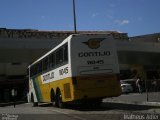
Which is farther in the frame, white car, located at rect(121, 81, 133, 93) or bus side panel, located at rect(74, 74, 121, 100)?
white car, located at rect(121, 81, 133, 93)

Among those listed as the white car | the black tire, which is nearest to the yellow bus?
the black tire

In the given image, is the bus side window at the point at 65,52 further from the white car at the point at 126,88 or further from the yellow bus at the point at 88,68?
the white car at the point at 126,88

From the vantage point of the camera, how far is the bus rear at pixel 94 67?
744 inches

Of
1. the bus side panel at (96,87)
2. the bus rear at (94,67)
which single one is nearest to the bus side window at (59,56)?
the bus rear at (94,67)

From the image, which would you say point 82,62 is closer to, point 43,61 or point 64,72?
point 64,72

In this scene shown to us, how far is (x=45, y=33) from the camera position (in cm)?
6975

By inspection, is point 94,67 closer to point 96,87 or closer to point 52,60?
point 96,87

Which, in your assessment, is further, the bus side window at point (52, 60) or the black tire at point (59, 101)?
the bus side window at point (52, 60)

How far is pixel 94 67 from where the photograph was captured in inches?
755

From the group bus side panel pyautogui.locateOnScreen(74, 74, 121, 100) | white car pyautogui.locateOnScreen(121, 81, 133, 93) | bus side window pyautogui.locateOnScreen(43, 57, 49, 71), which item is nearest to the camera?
bus side panel pyautogui.locateOnScreen(74, 74, 121, 100)

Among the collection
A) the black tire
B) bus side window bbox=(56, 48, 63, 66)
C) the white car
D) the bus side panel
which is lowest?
the black tire

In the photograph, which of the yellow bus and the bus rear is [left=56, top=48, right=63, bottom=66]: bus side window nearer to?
the yellow bus

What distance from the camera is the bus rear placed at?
62.0ft

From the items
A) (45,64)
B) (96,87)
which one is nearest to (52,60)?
(45,64)
